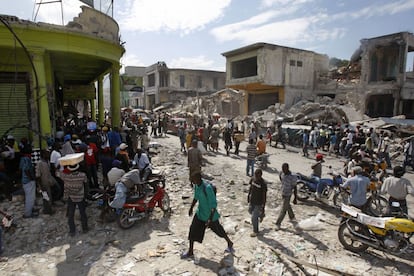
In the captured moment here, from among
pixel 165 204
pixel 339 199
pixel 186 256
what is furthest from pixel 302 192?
pixel 186 256

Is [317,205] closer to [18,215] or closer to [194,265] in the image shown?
[194,265]

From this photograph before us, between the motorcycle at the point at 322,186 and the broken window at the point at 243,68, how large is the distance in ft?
71.4

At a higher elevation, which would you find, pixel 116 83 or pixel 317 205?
pixel 116 83

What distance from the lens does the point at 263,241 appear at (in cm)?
522

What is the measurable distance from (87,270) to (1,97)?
6.99 metres

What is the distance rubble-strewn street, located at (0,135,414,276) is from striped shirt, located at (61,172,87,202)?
0.88 meters

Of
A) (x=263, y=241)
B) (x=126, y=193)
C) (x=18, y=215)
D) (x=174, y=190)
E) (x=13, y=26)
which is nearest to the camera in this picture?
(x=263, y=241)

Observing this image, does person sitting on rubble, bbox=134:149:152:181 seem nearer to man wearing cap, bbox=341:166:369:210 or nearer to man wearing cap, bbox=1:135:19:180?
man wearing cap, bbox=1:135:19:180

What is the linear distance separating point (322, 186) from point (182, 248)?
4.22 m

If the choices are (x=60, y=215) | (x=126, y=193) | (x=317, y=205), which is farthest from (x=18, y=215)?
(x=317, y=205)

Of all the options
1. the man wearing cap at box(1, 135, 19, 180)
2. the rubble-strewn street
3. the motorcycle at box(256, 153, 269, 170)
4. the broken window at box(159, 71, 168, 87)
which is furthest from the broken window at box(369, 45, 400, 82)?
the broken window at box(159, 71, 168, 87)

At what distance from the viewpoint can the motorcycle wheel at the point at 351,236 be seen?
479 cm

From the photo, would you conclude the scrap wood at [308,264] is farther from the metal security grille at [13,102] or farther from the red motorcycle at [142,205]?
the metal security grille at [13,102]

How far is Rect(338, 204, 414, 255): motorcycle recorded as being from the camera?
440 centimetres
